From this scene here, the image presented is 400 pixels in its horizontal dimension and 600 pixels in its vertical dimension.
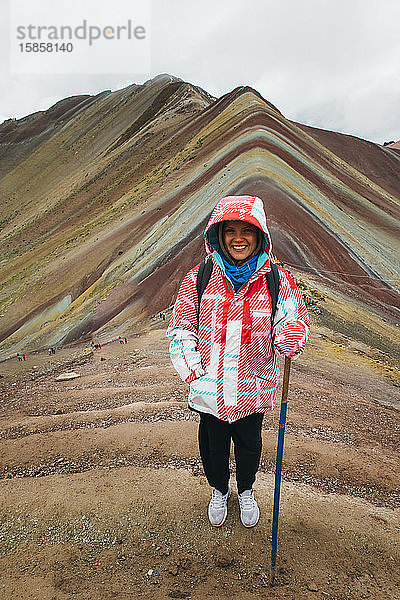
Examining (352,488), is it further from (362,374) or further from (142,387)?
(362,374)

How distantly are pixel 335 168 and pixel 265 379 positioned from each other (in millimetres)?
28345

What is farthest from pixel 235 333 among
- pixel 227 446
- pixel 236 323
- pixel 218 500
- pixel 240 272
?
pixel 218 500

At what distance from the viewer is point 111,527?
3.38 m

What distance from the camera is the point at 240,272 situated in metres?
2.71

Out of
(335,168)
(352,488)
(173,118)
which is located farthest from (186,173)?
(352,488)

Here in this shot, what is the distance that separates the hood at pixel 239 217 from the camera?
2.65 meters

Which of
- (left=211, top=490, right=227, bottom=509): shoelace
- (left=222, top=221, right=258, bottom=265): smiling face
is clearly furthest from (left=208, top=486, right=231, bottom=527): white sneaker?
(left=222, top=221, right=258, bottom=265): smiling face

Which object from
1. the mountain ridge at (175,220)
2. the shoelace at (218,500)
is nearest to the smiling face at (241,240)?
the shoelace at (218,500)

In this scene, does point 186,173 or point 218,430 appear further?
point 186,173

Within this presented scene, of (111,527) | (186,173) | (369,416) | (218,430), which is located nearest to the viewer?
(218,430)

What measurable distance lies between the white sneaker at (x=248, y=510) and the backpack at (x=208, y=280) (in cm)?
147

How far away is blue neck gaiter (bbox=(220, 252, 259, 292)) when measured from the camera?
8.87 ft

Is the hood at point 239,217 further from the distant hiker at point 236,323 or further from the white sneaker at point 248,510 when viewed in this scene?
the white sneaker at point 248,510

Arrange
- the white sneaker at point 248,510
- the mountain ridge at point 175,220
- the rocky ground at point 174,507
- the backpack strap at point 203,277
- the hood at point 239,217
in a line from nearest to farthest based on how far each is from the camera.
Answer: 1. the hood at point 239,217
2. the backpack strap at point 203,277
3. the rocky ground at point 174,507
4. the white sneaker at point 248,510
5. the mountain ridge at point 175,220
